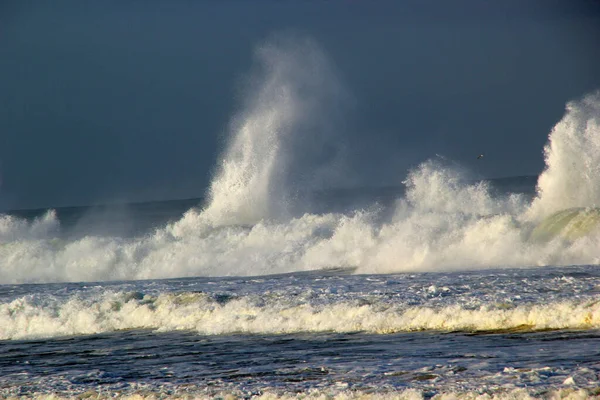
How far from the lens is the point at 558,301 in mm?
12750

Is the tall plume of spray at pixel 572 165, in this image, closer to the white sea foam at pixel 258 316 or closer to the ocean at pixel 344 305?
the ocean at pixel 344 305

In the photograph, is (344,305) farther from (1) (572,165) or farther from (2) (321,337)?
(1) (572,165)

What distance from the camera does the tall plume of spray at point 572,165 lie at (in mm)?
23969

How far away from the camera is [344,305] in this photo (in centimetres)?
1409

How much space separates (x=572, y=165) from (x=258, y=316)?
14.1 meters

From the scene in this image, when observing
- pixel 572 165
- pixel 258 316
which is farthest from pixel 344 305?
pixel 572 165

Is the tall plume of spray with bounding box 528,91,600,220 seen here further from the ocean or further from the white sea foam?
the white sea foam

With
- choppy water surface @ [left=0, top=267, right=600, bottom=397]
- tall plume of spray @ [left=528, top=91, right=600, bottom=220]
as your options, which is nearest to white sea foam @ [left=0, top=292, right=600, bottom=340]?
choppy water surface @ [left=0, top=267, right=600, bottom=397]

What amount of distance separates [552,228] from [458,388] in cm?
1475

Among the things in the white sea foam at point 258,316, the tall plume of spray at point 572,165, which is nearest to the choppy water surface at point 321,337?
the white sea foam at point 258,316

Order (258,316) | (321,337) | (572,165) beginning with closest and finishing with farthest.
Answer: (321,337)
(258,316)
(572,165)

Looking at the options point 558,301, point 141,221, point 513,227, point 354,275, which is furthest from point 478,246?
point 141,221

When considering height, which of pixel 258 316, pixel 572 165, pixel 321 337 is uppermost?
pixel 572 165

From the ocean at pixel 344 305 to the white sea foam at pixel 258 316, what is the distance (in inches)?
1.5
